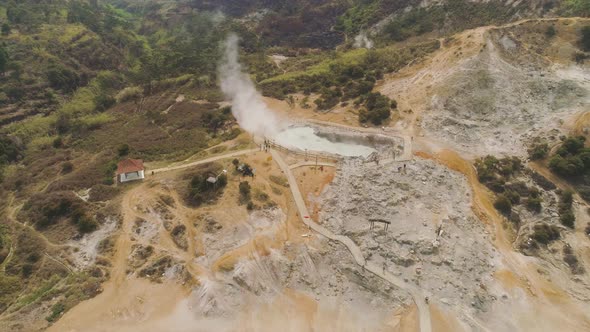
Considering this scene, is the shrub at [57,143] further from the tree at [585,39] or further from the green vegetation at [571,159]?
the tree at [585,39]

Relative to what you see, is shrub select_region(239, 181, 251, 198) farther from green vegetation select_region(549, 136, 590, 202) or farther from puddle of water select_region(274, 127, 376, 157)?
green vegetation select_region(549, 136, 590, 202)

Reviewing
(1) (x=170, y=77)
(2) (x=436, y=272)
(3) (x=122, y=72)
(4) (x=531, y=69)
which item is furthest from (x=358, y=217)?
(3) (x=122, y=72)

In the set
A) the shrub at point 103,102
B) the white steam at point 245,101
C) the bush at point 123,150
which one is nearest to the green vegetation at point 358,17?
the white steam at point 245,101

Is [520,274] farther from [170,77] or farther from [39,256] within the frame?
[170,77]

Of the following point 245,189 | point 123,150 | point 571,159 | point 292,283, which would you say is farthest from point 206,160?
point 571,159

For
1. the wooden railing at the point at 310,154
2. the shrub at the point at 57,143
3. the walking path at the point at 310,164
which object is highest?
the shrub at the point at 57,143

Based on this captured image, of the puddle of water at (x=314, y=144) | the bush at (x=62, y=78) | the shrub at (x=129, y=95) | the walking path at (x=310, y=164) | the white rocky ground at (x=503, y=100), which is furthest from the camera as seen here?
the shrub at (x=129, y=95)
